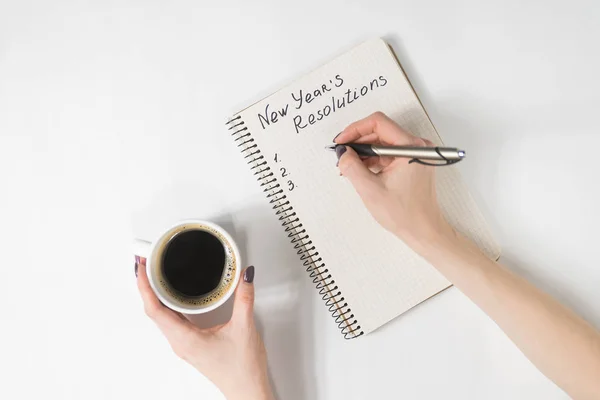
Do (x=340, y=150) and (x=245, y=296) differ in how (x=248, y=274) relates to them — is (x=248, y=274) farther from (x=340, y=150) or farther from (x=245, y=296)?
(x=340, y=150)

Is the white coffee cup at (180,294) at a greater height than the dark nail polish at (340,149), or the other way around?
the dark nail polish at (340,149)

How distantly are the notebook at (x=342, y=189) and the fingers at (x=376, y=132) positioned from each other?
0.06 meters

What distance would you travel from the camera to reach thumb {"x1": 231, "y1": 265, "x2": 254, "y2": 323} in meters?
0.65

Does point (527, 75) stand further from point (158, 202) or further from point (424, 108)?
point (158, 202)

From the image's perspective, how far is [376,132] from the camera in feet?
2.19

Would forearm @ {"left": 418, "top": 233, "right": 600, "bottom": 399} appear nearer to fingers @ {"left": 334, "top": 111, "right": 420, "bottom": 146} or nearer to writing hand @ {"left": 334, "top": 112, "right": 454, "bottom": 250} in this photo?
writing hand @ {"left": 334, "top": 112, "right": 454, "bottom": 250}

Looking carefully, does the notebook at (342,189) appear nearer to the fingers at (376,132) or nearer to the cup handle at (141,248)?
the fingers at (376,132)

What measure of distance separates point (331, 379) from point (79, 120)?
0.54 metres

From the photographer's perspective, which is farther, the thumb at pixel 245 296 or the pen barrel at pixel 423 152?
the thumb at pixel 245 296

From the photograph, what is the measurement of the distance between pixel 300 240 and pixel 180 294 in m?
0.18

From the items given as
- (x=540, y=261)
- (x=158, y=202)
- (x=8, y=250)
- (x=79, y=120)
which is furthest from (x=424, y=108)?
(x=8, y=250)

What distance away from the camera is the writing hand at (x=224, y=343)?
0.66m

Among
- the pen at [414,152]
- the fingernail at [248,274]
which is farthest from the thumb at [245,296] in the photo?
the pen at [414,152]

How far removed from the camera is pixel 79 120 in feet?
2.54
